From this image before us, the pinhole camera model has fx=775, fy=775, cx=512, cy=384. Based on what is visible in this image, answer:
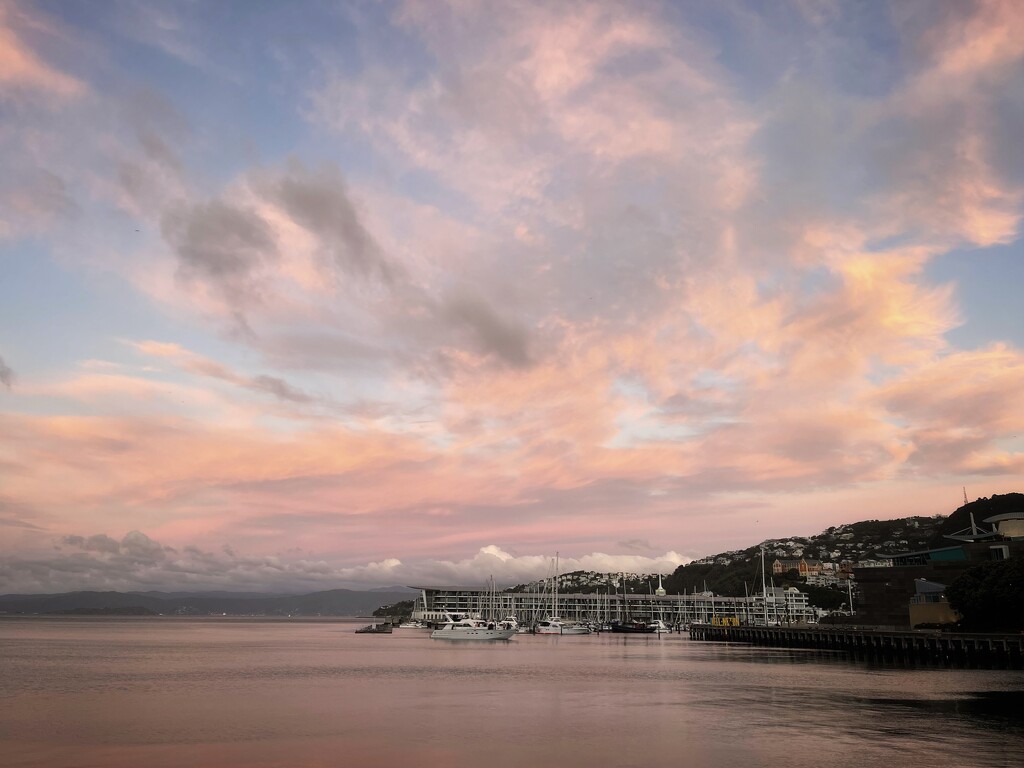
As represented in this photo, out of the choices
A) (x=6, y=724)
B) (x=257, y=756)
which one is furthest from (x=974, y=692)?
(x=6, y=724)

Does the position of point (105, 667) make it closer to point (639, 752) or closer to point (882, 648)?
point (639, 752)

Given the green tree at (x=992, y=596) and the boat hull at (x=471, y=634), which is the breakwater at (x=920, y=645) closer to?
the green tree at (x=992, y=596)

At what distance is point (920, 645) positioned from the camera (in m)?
93.4

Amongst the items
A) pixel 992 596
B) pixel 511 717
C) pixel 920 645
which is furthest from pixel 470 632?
pixel 511 717

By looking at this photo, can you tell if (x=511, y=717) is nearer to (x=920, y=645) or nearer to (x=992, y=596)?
(x=992, y=596)

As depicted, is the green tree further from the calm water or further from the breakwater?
the calm water

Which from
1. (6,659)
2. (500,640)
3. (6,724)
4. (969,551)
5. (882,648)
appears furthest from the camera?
(500,640)

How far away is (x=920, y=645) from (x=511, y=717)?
2806 inches

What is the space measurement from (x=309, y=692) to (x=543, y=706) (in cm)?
1888

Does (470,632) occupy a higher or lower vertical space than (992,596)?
lower

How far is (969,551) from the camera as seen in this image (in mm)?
117438

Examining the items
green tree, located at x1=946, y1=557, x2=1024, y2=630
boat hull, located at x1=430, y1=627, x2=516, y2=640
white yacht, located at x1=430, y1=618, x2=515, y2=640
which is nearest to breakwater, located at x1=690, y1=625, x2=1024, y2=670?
green tree, located at x1=946, y1=557, x2=1024, y2=630

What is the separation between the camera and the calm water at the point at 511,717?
3216 centimetres

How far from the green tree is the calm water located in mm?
16259
